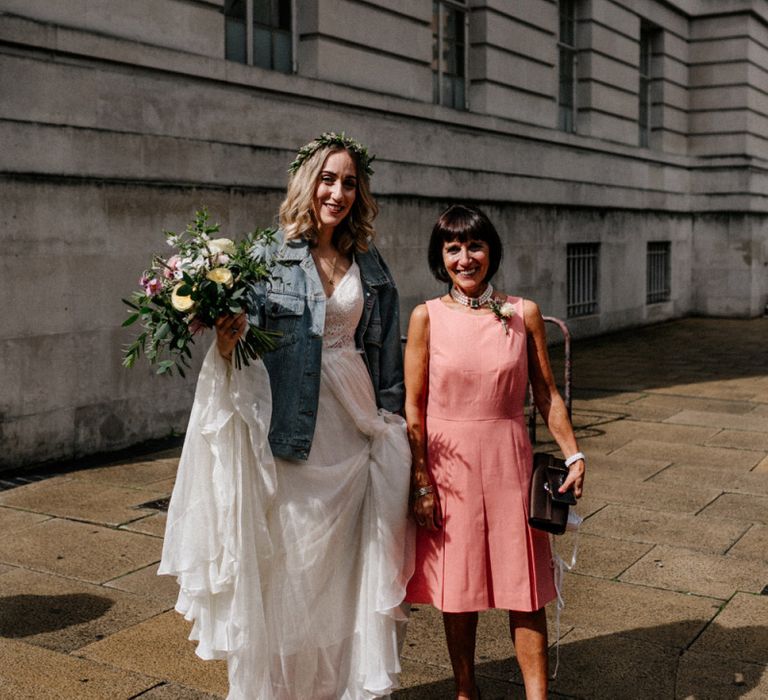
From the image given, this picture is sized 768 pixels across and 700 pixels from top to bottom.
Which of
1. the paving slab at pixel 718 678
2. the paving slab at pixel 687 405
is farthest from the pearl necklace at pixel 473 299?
the paving slab at pixel 687 405

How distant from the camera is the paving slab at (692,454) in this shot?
8.53 meters

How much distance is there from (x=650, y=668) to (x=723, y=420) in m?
6.40

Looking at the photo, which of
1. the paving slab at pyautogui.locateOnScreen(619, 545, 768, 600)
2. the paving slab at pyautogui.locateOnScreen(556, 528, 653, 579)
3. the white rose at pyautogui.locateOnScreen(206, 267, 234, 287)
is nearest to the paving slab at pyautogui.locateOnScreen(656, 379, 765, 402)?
the paving slab at pyautogui.locateOnScreen(556, 528, 653, 579)

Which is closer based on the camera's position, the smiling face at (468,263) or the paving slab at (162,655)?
the smiling face at (468,263)

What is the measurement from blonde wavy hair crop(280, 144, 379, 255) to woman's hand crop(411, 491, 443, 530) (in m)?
0.95

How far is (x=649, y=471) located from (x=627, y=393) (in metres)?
4.09

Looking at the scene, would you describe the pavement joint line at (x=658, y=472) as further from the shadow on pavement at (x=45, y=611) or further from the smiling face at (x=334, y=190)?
the smiling face at (x=334, y=190)

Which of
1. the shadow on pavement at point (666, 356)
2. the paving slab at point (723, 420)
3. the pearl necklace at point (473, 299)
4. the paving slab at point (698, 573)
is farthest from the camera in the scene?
the shadow on pavement at point (666, 356)

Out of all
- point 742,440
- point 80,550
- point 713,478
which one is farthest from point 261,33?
point 80,550

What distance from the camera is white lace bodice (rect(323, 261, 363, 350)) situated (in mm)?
3980

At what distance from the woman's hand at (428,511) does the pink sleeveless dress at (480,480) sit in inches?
0.9

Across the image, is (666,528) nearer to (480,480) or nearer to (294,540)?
(480,480)

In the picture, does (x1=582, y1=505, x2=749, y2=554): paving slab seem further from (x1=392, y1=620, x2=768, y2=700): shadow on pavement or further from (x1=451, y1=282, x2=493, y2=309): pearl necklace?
(x1=451, y1=282, x2=493, y2=309): pearl necklace

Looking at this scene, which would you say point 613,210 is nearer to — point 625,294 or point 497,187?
point 625,294
